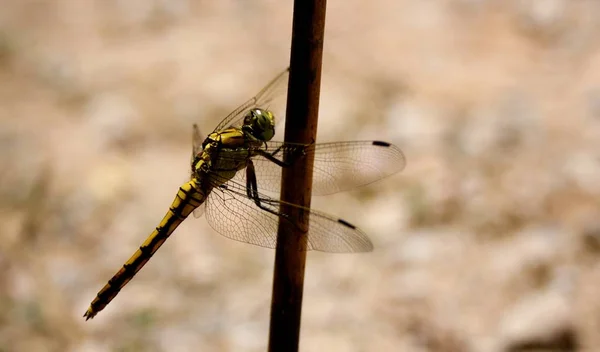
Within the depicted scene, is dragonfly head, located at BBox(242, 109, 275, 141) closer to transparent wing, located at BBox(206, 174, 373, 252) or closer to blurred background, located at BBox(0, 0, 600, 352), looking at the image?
transparent wing, located at BBox(206, 174, 373, 252)

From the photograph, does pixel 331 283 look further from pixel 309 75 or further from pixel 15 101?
pixel 15 101

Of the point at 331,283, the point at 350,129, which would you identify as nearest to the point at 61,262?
the point at 331,283

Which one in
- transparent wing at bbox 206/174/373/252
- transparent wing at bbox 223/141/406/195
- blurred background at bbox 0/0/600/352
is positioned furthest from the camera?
blurred background at bbox 0/0/600/352

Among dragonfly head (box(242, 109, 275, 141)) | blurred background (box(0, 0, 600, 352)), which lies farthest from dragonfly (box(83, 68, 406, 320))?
blurred background (box(0, 0, 600, 352))

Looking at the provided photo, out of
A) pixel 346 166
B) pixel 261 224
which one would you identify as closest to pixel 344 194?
pixel 346 166

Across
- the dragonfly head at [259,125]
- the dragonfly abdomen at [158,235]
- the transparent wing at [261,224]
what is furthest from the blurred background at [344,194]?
the dragonfly head at [259,125]

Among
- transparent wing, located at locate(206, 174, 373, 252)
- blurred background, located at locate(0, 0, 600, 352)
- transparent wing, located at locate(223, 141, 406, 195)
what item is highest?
blurred background, located at locate(0, 0, 600, 352)

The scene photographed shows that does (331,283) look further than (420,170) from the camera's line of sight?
No

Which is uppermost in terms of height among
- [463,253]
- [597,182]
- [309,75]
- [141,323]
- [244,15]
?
[244,15]
